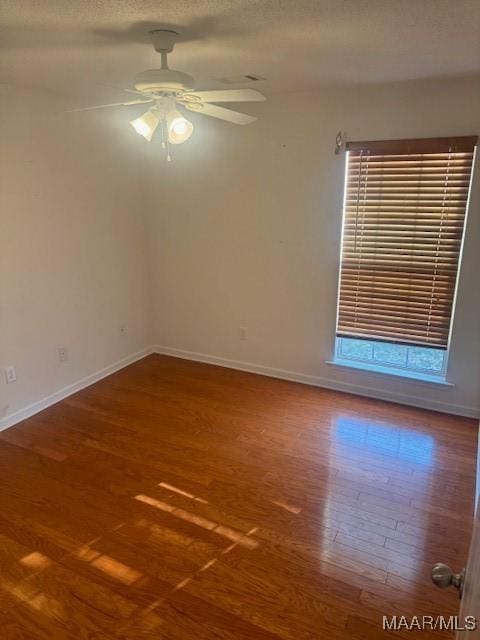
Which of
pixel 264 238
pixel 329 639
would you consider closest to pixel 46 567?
pixel 329 639

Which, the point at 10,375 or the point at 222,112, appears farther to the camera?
the point at 10,375

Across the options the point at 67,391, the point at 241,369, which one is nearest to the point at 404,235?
the point at 241,369

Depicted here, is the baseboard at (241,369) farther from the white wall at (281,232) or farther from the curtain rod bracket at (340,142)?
the curtain rod bracket at (340,142)

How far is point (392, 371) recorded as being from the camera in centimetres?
339

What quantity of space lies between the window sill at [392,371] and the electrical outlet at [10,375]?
95.6 inches

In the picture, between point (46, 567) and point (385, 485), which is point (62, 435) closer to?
point (46, 567)

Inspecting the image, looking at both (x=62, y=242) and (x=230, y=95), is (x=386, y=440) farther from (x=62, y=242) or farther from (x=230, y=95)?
(x=62, y=242)

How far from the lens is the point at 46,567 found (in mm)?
1903

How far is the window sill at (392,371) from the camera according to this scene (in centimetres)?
323

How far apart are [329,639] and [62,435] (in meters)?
2.09

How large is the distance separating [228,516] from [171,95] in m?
2.09

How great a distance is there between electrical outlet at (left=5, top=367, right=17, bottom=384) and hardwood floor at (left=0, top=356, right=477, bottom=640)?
0.34 meters

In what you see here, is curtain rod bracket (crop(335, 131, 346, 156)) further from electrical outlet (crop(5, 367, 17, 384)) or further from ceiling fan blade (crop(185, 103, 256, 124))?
electrical outlet (crop(5, 367, 17, 384))

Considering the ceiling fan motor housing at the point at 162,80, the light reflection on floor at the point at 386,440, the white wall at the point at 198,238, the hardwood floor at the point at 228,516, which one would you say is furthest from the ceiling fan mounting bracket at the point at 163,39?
the light reflection on floor at the point at 386,440
